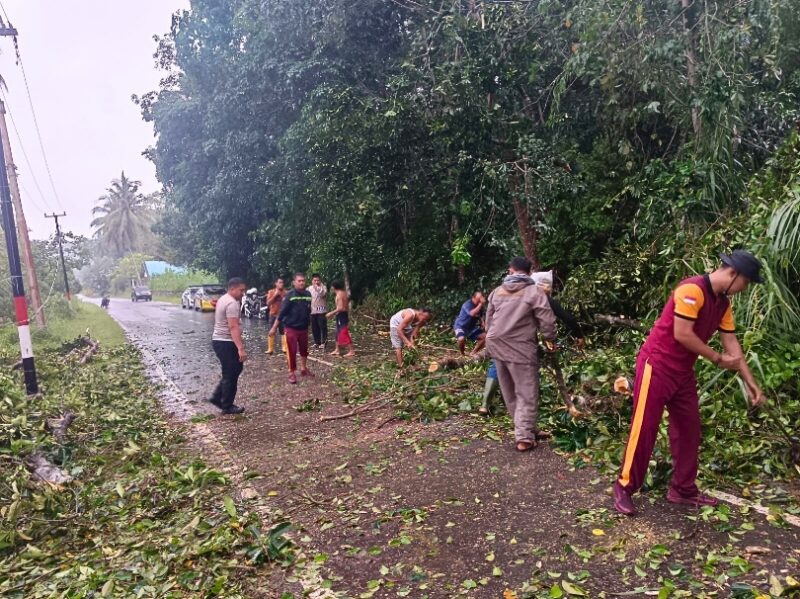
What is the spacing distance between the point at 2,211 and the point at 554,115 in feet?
28.6

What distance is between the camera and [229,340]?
7.41 m

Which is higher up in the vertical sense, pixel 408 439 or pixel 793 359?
pixel 793 359

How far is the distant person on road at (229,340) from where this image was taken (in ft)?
24.1

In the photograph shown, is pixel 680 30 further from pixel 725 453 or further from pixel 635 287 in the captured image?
pixel 725 453

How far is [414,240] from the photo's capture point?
49.3 ft

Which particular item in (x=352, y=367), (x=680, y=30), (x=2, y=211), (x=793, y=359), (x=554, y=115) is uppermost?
(x=680, y=30)

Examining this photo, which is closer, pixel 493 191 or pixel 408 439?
pixel 408 439

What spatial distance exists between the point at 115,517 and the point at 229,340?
2.96 meters

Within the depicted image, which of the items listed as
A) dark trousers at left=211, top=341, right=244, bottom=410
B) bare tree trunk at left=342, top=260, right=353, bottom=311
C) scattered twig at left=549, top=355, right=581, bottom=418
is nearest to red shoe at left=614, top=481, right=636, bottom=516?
scattered twig at left=549, top=355, right=581, bottom=418

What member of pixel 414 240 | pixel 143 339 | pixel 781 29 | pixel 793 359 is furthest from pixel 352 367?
pixel 143 339

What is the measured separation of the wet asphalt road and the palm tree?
2181 inches

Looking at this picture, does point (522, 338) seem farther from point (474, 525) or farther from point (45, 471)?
point (45, 471)

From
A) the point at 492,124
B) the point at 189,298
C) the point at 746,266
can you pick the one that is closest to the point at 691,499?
the point at 746,266

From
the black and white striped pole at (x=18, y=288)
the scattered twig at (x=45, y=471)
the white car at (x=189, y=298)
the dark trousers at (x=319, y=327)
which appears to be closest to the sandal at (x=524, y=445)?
the scattered twig at (x=45, y=471)
